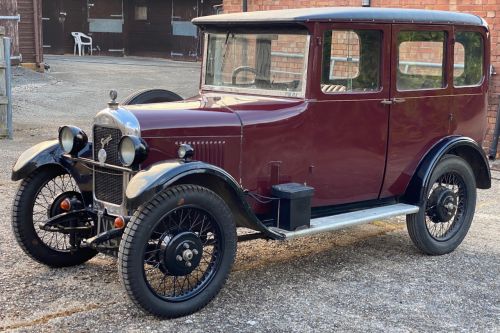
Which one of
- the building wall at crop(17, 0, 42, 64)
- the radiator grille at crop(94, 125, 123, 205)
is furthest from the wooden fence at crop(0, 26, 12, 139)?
the building wall at crop(17, 0, 42, 64)

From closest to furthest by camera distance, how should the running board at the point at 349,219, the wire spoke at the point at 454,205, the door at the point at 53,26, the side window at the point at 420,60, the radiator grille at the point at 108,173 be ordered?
the radiator grille at the point at 108,173, the running board at the point at 349,219, the side window at the point at 420,60, the wire spoke at the point at 454,205, the door at the point at 53,26

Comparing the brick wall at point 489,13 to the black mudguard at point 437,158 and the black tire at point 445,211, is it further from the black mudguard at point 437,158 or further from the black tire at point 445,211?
the black tire at point 445,211

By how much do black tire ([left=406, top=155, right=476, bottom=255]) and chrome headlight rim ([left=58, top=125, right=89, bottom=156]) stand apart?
2439 millimetres

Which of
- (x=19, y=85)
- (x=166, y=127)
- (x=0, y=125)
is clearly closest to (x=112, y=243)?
(x=166, y=127)

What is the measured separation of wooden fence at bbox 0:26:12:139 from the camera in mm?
9711

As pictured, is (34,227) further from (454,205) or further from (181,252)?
(454,205)

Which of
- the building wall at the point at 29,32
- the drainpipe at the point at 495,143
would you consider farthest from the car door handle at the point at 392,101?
the building wall at the point at 29,32

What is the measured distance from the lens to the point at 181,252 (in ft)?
13.2

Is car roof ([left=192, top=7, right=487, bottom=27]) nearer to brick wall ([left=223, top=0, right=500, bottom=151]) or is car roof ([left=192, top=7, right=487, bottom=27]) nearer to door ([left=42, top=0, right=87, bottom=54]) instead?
brick wall ([left=223, top=0, right=500, bottom=151])

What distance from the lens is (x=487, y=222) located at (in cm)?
649

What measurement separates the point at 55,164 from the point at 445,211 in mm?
2874

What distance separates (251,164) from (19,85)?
12265 mm

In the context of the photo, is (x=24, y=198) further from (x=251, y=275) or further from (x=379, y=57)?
(x=379, y=57)

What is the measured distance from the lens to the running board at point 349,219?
4.55 m
